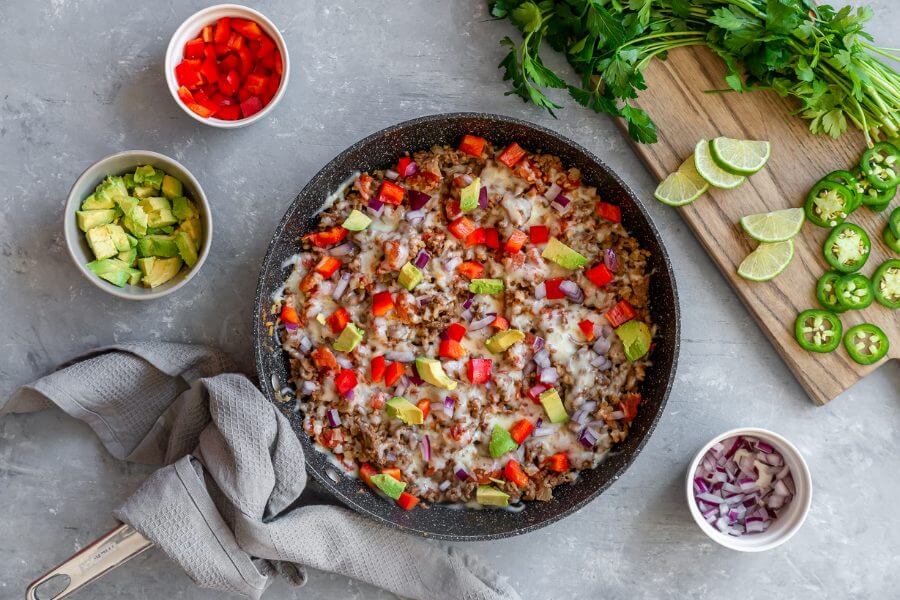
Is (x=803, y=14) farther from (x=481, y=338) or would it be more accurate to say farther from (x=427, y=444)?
(x=427, y=444)

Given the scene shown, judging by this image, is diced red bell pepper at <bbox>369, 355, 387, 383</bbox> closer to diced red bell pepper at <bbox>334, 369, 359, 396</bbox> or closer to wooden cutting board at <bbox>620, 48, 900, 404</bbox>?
diced red bell pepper at <bbox>334, 369, 359, 396</bbox>

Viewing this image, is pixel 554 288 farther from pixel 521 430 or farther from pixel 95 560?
pixel 95 560

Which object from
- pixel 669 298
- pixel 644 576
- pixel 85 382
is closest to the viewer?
pixel 669 298

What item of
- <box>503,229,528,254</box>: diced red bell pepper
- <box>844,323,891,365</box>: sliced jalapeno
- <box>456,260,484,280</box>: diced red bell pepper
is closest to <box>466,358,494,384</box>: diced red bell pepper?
<box>456,260,484,280</box>: diced red bell pepper

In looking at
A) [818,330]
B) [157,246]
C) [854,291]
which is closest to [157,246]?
[157,246]

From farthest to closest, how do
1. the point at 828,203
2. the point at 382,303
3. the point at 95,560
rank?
the point at 828,203, the point at 382,303, the point at 95,560

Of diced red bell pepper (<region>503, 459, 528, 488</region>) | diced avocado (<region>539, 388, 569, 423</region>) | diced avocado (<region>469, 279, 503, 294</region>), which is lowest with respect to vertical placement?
diced red bell pepper (<region>503, 459, 528, 488</region>)

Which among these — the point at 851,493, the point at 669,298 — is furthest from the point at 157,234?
the point at 851,493
